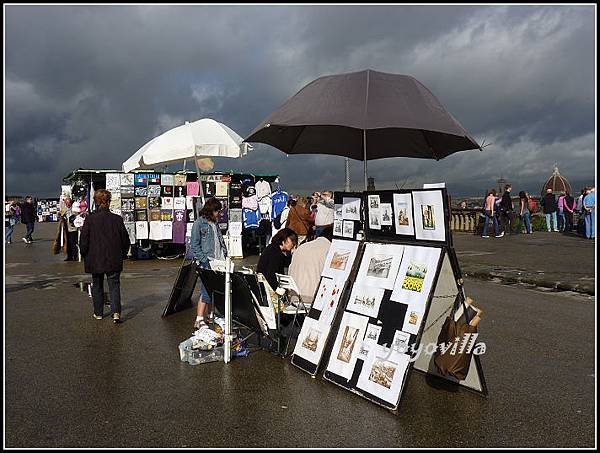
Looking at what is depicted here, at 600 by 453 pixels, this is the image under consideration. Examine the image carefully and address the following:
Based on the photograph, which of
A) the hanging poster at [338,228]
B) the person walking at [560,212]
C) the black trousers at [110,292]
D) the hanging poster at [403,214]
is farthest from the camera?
the person walking at [560,212]

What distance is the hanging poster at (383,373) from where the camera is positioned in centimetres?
474

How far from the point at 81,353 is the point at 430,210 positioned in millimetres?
A: 4409

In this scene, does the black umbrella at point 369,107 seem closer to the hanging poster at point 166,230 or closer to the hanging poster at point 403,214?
the hanging poster at point 403,214

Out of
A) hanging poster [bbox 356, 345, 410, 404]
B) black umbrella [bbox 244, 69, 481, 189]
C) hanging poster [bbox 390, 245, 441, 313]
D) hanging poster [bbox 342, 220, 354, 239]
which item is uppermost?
black umbrella [bbox 244, 69, 481, 189]

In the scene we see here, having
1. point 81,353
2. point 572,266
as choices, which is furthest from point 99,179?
point 572,266

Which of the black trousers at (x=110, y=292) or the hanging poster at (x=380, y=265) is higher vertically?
the hanging poster at (x=380, y=265)

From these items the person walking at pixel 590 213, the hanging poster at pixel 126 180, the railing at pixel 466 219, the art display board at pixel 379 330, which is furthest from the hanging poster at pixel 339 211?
the railing at pixel 466 219

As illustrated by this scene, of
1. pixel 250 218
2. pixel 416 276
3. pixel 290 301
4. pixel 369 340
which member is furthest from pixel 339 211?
pixel 250 218

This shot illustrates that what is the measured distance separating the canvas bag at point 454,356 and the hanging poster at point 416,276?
339mm

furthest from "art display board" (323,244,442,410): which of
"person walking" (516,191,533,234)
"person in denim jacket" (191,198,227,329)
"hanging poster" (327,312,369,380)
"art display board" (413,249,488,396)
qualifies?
"person walking" (516,191,533,234)

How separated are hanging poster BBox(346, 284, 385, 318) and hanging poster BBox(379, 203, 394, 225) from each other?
666 millimetres

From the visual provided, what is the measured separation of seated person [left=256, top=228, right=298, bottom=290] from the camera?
7340 millimetres

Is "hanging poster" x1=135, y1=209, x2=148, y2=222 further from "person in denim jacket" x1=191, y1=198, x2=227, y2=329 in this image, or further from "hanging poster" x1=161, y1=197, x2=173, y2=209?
"person in denim jacket" x1=191, y1=198, x2=227, y2=329

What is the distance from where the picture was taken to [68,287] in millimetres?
12102
